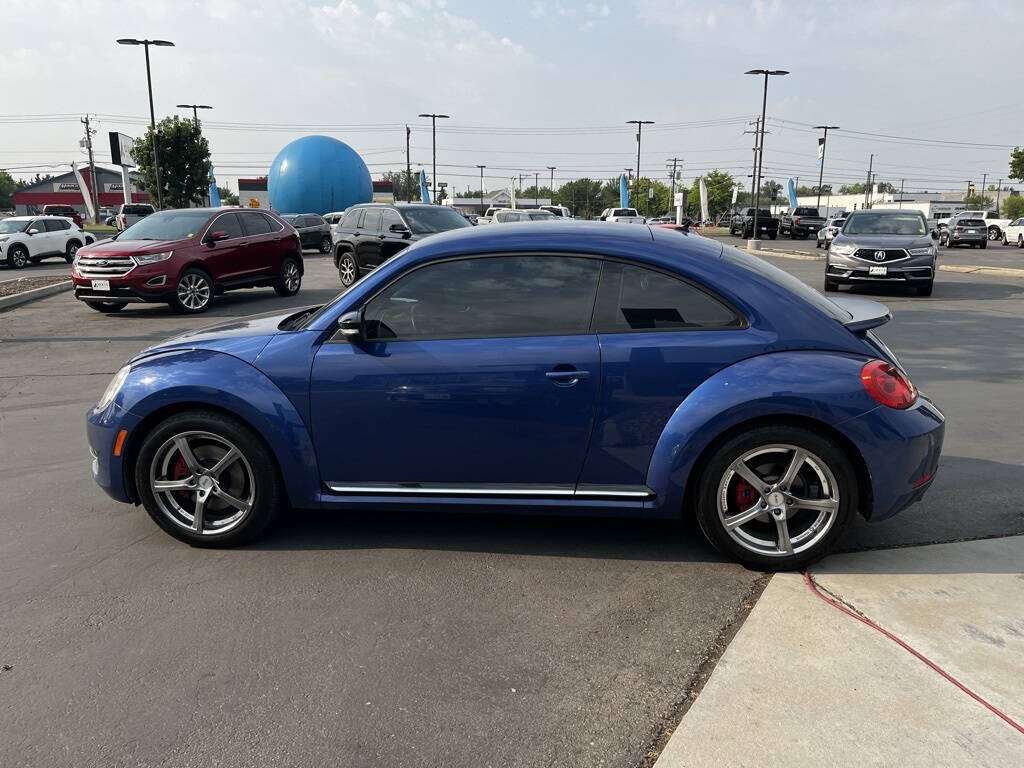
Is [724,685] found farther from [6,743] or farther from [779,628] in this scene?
[6,743]

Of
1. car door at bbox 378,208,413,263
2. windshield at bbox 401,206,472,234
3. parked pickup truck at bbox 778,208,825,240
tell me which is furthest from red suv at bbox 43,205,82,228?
windshield at bbox 401,206,472,234

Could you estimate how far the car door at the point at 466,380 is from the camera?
11.7 ft

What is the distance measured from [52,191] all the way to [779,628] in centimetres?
12972

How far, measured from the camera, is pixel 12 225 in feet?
83.6

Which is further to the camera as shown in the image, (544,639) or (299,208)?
(299,208)

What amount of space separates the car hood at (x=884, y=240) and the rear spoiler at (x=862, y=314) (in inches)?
455

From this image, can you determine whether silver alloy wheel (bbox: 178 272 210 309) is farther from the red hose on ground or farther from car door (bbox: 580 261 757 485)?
the red hose on ground

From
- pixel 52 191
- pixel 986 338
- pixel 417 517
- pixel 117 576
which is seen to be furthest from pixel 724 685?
pixel 52 191

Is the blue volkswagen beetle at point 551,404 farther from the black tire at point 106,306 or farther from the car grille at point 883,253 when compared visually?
the car grille at point 883,253

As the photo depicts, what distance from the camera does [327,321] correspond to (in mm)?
3791

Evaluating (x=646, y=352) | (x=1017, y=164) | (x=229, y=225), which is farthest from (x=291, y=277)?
(x=1017, y=164)

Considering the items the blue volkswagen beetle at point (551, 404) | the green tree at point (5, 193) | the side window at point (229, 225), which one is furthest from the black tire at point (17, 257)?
the green tree at point (5, 193)

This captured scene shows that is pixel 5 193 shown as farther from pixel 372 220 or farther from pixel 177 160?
pixel 372 220

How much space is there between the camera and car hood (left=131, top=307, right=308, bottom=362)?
3.86m
